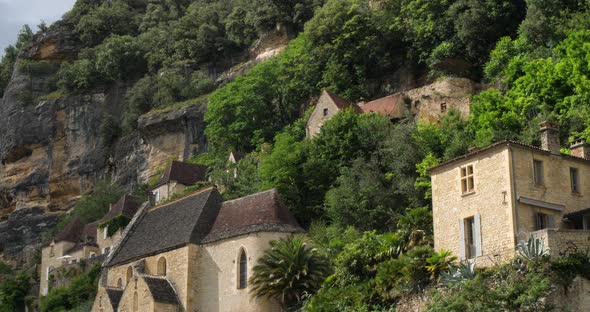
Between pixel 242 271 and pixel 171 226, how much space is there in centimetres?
607

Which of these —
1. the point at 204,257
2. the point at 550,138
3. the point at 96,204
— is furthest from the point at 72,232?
the point at 550,138

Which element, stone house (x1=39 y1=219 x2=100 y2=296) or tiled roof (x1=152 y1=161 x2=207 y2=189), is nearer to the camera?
tiled roof (x1=152 y1=161 x2=207 y2=189)

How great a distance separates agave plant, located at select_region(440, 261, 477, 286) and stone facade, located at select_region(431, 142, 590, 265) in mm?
570

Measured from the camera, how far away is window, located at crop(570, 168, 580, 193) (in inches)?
1271

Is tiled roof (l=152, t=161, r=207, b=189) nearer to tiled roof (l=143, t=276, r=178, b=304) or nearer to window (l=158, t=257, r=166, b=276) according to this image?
window (l=158, t=257, r=166, b=276)

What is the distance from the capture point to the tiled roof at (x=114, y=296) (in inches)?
1677

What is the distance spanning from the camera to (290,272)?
3725cm

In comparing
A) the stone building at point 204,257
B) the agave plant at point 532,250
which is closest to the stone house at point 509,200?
the agave plant at point 532,250

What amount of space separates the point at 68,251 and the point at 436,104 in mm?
31260

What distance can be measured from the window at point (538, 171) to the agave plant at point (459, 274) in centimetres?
366

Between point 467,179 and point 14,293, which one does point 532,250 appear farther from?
point 14,293

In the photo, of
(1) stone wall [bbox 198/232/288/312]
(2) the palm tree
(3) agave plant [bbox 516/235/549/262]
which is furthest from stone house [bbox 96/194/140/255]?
(3) agave plant [bbox 516/235/549/262]

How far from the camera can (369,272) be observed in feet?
113

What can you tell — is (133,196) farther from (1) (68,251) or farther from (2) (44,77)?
(2) (44,77)
